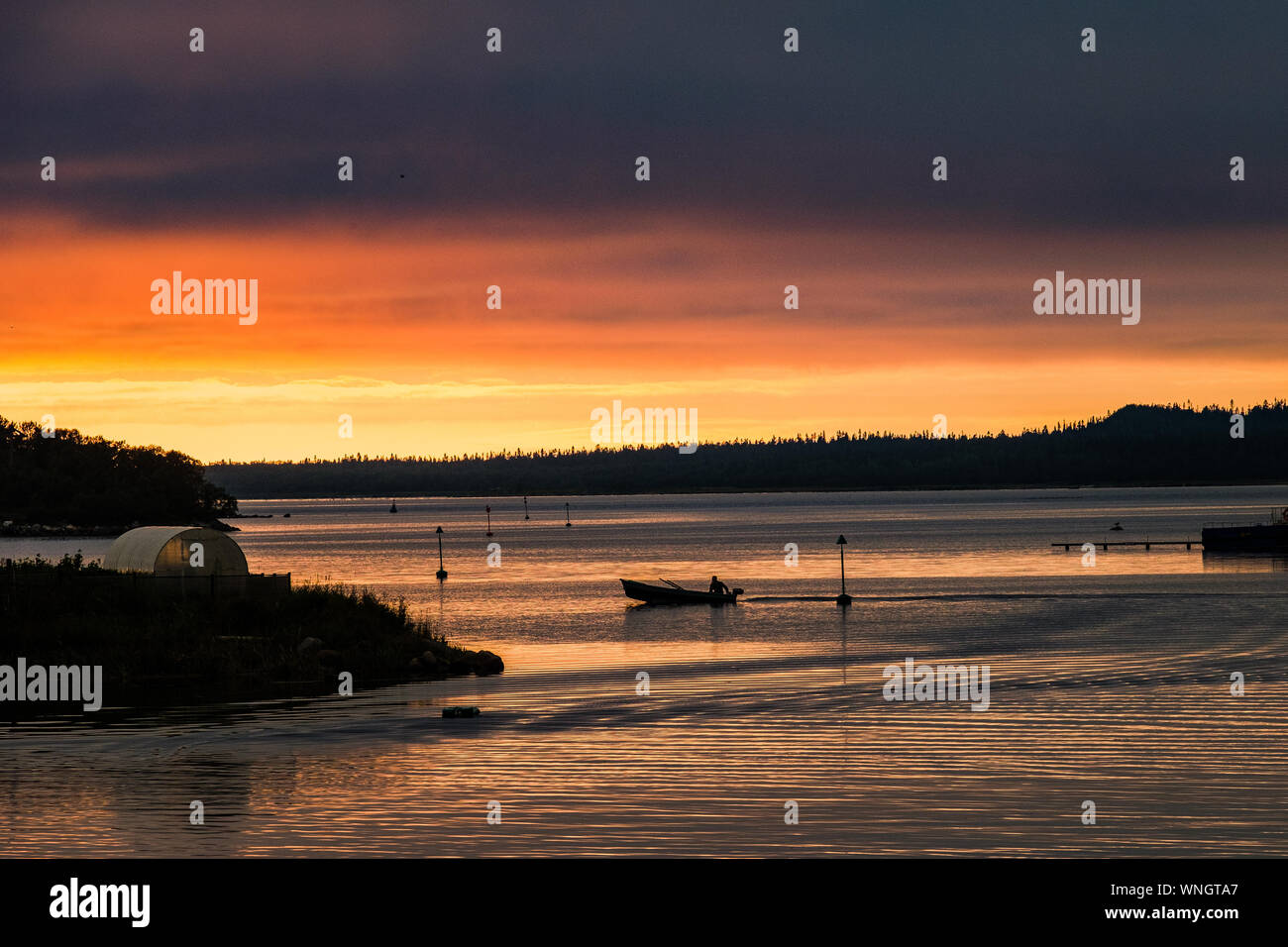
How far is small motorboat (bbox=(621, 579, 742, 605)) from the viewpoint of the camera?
332 ft

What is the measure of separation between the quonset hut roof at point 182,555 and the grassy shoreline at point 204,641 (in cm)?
432

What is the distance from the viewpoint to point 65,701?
4631cm

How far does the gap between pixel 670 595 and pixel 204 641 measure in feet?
173

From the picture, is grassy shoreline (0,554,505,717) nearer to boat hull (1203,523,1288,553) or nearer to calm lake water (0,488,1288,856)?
calm lake water (0,488,1288,856)

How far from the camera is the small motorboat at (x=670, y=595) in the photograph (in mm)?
101188

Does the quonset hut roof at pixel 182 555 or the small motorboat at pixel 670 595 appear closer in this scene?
the quonset hut roof at pixel 182 555

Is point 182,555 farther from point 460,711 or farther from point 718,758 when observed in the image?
point 718,758

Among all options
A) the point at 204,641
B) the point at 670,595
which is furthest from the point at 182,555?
the point at 670,595

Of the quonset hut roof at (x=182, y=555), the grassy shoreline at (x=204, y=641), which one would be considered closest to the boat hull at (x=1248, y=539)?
the grassy shoreline at (x=204, y=641)

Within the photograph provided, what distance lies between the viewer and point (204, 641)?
52781mm

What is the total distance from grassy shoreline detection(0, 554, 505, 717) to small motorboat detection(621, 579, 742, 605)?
42070 millimetres

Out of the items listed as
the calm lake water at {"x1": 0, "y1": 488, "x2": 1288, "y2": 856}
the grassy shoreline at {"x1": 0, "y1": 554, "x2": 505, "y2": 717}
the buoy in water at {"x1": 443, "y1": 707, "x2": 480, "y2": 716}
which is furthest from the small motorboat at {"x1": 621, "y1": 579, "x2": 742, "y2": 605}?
the buoy in water at {"x1": 443, "y1": 707, "x2": 480, "y2": 716}

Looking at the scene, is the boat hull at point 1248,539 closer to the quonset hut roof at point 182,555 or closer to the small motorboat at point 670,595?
the small motorboat at point 670,595

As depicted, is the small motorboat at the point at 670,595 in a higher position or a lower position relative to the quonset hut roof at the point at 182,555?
lower
